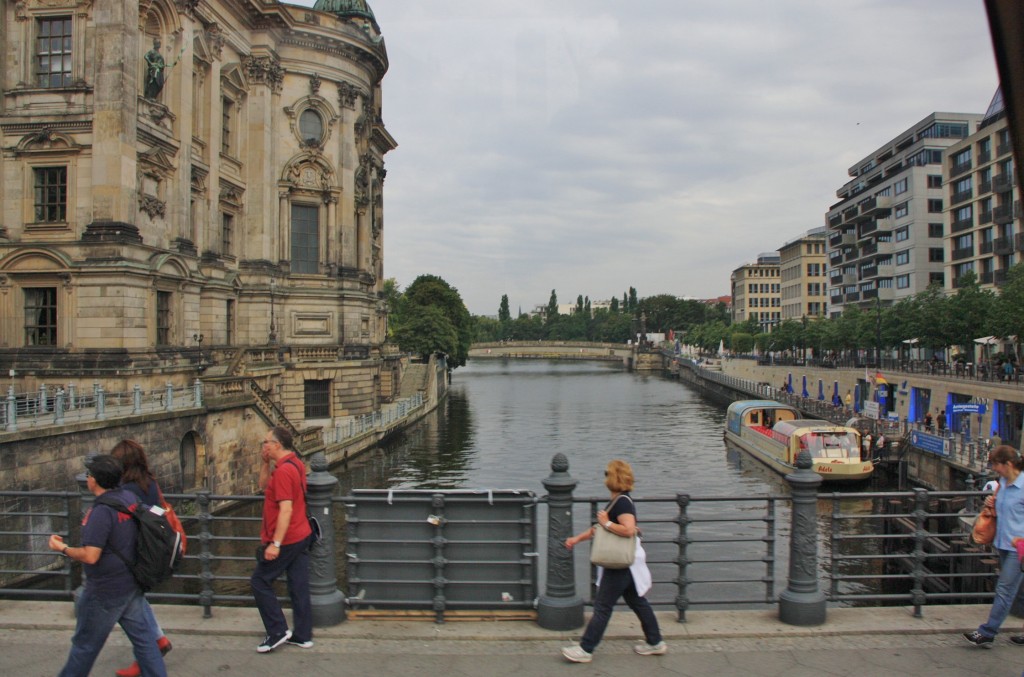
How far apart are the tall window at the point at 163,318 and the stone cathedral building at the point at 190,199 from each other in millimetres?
89

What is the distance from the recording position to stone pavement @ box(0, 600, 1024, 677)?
23.5ft

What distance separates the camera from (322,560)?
8102mm

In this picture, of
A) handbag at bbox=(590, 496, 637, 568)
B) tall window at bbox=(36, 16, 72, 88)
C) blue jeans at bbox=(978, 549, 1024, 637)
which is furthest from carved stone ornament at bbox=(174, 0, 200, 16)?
blue jeans at bbox=(978, 549, 1024, 637)

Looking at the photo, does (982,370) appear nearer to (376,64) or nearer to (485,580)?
(376,64)

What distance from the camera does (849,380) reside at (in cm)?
5850

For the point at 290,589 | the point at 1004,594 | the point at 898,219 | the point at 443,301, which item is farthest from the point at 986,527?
the point at 443,301

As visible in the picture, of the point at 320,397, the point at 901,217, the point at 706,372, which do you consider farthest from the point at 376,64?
the point at 706,372

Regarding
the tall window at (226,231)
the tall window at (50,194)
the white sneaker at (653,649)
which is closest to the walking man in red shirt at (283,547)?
the white sneaker at (653,649)

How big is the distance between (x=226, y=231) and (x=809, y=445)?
97.6 feet

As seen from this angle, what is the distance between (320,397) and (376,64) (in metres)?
20.7

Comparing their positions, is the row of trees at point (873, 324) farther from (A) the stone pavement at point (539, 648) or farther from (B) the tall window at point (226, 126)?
(B) the tall window at point (226, 126)

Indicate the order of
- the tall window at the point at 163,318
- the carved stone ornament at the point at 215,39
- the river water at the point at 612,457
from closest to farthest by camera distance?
the river water at the point at 612,457, the tall window at the point at 163,318, the carved stone ornament at the point at 215,39

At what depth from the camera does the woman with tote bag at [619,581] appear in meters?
7.10

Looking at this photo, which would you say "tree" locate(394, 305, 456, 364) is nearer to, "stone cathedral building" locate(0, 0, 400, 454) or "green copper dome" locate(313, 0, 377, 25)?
"stone cathedral building" locate(0, 0, 400, 454)
